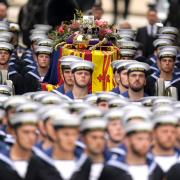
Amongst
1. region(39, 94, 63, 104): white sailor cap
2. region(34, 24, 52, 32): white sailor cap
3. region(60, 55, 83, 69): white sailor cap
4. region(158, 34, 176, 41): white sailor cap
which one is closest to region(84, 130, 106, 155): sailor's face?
region(39, 94, 63, 104): white sailor cap

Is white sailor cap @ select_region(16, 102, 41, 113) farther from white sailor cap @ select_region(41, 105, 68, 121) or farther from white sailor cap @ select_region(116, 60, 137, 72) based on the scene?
white sailor cap @ select_region(116, 60, 137, 72)

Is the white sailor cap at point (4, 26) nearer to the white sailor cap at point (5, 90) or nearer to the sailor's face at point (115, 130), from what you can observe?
the white sailor cap at point (5, 90)

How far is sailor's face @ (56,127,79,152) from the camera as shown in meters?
20.4

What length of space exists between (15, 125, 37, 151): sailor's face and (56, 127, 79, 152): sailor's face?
304 mm

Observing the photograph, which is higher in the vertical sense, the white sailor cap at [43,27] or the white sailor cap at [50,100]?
the white sailor cap at [43,27]

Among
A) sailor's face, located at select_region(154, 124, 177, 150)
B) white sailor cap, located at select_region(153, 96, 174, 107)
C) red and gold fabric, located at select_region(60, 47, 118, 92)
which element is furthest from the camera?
red and gold fabric, located at select_region(60, 47, 118, 92)

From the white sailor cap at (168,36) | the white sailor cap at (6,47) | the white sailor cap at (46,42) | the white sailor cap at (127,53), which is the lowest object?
the white sailor cap at (127,53)

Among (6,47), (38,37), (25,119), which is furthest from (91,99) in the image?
(38,37)

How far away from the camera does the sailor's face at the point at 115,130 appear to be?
2147 centimetres

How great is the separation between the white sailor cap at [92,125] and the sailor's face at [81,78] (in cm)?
563

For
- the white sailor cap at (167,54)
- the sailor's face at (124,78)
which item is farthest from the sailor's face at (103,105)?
the white sailor cap at (167,54)

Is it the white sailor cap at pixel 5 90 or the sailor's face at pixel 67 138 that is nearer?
the sailor's face at pixel 67 138

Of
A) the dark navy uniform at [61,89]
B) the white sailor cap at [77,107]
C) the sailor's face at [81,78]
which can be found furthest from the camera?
the dark navy uniform at [61,89]

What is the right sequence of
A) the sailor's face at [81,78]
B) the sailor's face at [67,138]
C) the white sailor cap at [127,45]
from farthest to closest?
1. the white sailor cap at [127,45]
2. the sailor's face at [81,78]
3. the sailor's face at [67,138]
